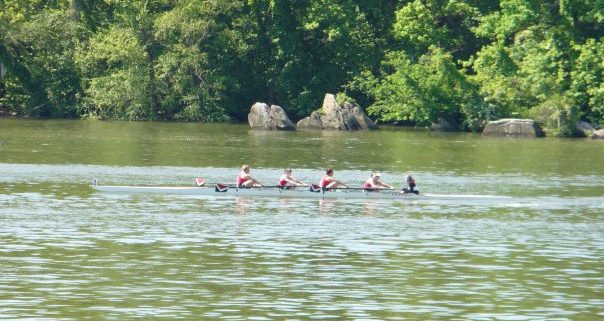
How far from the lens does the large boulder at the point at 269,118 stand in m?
85.3

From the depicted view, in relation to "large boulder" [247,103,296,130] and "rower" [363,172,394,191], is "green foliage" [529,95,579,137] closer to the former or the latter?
"large boulder" [247,103,296,130]

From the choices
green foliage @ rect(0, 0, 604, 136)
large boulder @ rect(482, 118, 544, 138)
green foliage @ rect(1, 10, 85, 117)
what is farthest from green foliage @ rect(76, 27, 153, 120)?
large boulder @ rect(482, 118, 544, 138)

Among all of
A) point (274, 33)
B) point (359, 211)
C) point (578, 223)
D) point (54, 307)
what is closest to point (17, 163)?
point (359, 211)

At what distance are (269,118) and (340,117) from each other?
4.72 m

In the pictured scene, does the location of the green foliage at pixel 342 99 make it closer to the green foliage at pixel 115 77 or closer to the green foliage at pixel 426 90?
the green foliage at pixel 426 90

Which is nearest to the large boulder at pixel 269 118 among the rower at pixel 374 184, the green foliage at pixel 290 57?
A: the green foliage at pixel 290 57

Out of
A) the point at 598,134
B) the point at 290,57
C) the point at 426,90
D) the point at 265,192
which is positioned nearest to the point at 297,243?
the point at 265,192

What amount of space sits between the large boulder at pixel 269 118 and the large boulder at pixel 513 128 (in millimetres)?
13122

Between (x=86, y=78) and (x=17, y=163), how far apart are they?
3847 centimetres

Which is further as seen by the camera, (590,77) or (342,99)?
(342,99)

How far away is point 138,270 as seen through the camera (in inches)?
1110

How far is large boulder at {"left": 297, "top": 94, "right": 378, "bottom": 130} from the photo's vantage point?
283 feet

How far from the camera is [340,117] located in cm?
8612

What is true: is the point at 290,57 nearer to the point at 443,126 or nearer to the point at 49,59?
the point at 443,126
